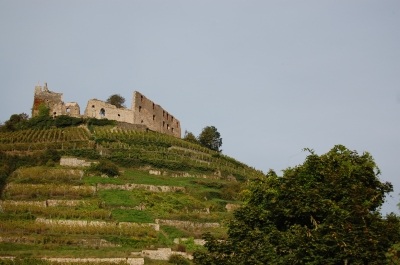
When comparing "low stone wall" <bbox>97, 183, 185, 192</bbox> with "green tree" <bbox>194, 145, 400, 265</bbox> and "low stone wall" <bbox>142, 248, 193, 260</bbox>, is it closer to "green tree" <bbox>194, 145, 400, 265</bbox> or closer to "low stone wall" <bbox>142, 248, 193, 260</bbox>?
"low stone wall" <bbox>142, 248, 193, 260</bbox>

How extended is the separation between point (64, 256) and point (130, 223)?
6633mm

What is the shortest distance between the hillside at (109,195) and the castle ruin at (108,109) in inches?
123

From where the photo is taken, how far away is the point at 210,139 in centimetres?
6781

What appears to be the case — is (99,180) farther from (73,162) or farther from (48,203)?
(48,203)

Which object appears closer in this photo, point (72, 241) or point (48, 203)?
point (72, 241)

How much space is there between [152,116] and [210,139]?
7507 mm

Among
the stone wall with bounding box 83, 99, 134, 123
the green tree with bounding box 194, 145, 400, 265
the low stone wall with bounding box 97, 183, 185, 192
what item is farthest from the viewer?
the stone wall with bounding box 83, 99, 134, 123

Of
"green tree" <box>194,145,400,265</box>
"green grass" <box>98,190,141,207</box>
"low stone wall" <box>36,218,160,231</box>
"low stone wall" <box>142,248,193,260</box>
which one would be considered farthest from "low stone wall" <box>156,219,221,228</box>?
"green tree" <box>194,145,400,265</box>

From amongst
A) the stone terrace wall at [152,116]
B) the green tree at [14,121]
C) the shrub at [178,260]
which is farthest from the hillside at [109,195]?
the stone terrace wall at [152,116]

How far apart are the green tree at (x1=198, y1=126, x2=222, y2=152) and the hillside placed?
796cm

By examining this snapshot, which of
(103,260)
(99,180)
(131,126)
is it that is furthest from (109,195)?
(131,126)

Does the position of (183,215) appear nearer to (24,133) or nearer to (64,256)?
(64,256)

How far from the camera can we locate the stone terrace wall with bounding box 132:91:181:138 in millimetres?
62375

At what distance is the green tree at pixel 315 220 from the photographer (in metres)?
21.9
